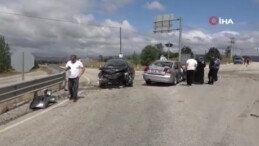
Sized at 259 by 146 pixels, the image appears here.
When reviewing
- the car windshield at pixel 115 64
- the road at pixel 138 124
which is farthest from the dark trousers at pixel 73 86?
the car windshield at pixel 115 64

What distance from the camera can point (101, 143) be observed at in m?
7.91

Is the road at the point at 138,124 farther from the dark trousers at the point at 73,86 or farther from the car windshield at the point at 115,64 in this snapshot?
the car windshield at the point at 115,64

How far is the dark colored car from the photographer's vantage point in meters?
20.9

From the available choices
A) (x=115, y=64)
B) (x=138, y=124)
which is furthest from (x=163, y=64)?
(x=138, y=124)

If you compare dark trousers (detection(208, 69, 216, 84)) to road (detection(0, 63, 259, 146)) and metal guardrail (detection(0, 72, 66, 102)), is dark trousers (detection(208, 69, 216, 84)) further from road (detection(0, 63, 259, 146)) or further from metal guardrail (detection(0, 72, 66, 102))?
metal guardrail (detection(0, 72, 66, 102))

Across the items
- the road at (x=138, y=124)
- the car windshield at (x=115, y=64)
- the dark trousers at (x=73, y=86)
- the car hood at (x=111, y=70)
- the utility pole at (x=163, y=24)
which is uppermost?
the utility pole at (x=163, y=24)

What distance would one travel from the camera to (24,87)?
13.7m

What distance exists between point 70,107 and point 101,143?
5.48 metres

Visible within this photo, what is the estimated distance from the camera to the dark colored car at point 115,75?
20.9 metres

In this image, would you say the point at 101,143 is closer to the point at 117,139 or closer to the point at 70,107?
the point at 117,139

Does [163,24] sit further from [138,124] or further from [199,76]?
[138,124]

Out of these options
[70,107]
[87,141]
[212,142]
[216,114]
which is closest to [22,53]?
[70,107]

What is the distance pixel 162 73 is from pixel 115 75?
9.38ft

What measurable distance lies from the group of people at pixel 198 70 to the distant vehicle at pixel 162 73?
807mm
